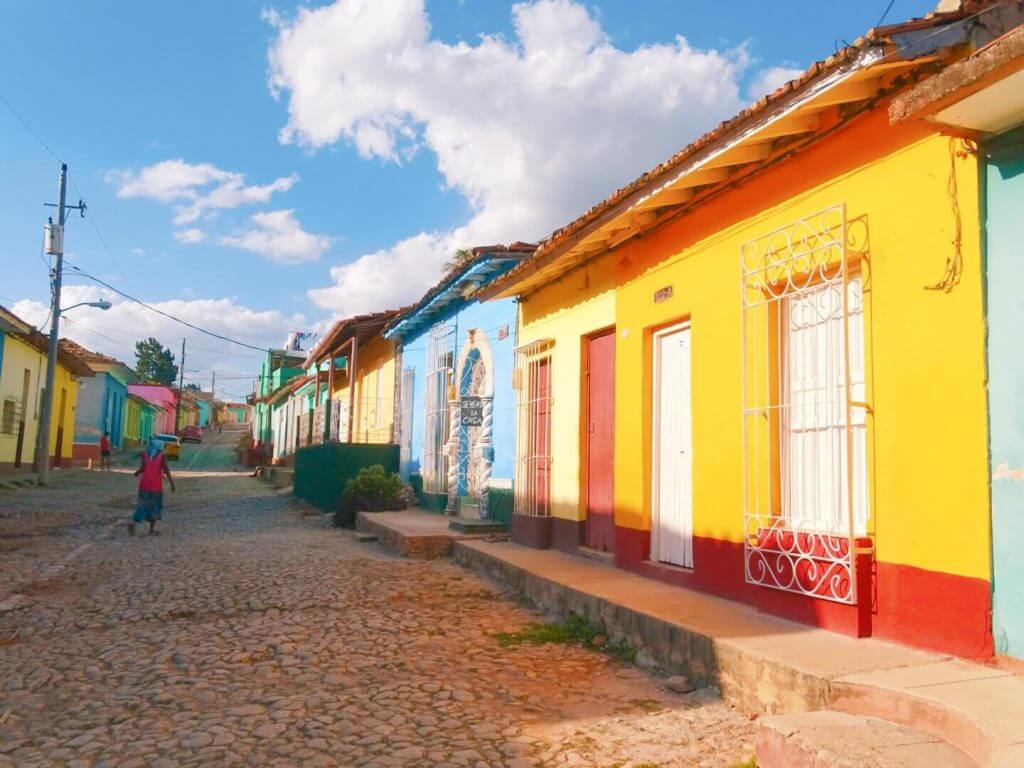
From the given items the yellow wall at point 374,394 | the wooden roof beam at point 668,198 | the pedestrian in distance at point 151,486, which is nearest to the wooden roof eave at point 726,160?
the wooden roof beam at point 668,198

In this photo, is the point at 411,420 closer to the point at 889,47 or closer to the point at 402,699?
the point at 402,699

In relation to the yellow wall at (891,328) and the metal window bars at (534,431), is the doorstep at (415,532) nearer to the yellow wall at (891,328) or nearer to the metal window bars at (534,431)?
the metal window bars at (534,431)

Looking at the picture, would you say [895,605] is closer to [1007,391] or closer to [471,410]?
[1007,391]

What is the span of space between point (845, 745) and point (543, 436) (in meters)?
6.35

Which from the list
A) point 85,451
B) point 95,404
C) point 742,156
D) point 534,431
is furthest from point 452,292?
point 95,404

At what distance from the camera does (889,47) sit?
3984 mm

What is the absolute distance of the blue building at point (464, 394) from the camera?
1041 cm

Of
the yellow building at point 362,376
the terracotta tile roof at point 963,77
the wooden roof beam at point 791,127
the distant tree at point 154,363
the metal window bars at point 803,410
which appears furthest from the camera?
the distant tree at point 154,363

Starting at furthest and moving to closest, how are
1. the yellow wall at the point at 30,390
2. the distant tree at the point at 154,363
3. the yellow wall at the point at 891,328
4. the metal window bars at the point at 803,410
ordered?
the distant tree at the point at 154,363
the yellow wall at the point at 30,390
the metal window bars at the point at 803,410
the yellow wall at the point at 891,328

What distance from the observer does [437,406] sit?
1310cm

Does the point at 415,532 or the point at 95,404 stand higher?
the point at 95,404

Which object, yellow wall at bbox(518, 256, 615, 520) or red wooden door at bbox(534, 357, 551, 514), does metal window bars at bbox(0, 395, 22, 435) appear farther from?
yellow wall at bbox(518, 256, 615, 520)

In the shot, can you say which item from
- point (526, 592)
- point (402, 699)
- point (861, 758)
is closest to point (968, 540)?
point (861, 758)

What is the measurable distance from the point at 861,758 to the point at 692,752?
1.01 m
